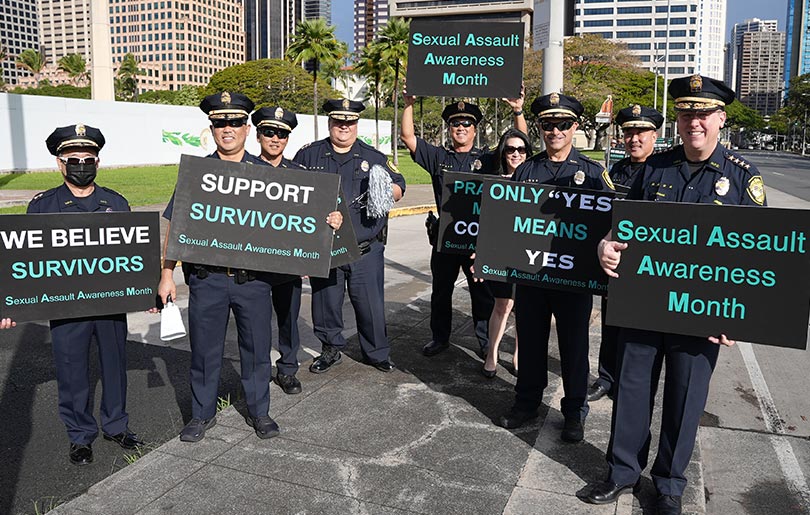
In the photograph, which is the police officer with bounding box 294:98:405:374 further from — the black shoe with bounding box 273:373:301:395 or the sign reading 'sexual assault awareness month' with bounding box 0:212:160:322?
the sign reading 'sexual assault awareness month' with bounding box 0:212:160:322

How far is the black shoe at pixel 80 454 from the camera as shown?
4.27 m

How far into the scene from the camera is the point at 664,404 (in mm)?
3668

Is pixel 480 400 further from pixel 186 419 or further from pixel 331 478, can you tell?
pixel 186 419

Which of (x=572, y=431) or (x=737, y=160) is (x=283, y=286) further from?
(x=737, y=160)

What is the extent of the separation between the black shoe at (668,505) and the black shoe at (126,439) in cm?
303

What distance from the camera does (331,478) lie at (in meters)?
3.90

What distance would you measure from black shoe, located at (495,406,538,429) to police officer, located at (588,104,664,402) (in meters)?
A: 0.71

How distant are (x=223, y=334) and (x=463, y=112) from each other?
262cm

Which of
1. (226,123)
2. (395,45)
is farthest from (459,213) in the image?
(395,45)

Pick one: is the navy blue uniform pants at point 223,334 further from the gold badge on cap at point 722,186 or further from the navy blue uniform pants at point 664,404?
the gold badge on cap at point 722,186

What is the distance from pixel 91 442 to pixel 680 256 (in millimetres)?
3510

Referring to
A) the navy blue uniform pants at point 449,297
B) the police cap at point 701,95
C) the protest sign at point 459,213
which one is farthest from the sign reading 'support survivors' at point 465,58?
the police cap at point 701,95

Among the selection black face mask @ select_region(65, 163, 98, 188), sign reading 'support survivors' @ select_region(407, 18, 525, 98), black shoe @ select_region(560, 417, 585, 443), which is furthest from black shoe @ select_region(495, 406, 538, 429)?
black face mask @ select_region(65, 163, 98, 188)

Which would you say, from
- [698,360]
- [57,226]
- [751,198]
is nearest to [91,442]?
[57,226]
